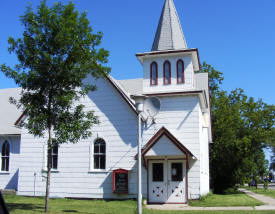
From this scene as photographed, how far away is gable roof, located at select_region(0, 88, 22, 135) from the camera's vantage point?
26.0 metres

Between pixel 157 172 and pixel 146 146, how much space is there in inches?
72.7

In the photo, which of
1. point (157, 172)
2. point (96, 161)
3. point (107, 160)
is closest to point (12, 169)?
point (96, 161)

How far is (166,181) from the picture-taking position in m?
20.5

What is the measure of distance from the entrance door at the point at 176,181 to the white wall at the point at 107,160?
171 centimetres

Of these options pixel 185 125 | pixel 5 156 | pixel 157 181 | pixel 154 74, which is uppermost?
pixel 154 74

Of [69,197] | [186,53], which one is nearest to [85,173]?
[69,197]

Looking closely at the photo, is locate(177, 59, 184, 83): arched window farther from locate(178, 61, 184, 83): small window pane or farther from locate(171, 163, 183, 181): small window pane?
locate(171, 163, 183, 181): small window pane

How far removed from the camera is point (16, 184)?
2481 centimetres

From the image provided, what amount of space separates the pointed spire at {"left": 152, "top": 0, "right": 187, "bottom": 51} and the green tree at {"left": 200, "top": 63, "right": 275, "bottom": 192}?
1688 centimetres

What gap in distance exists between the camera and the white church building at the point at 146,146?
66.7 ft

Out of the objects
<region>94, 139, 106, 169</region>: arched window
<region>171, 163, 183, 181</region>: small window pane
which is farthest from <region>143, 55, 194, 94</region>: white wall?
<region>171, 163, 183, 181</region>: small window pane

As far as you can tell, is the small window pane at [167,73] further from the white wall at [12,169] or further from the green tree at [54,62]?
the white wall at [12,169]

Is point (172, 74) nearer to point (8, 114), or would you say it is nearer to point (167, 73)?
point (167, 73)

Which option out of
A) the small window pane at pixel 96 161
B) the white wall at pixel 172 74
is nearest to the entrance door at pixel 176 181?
the small window pane at pixel 96 161
